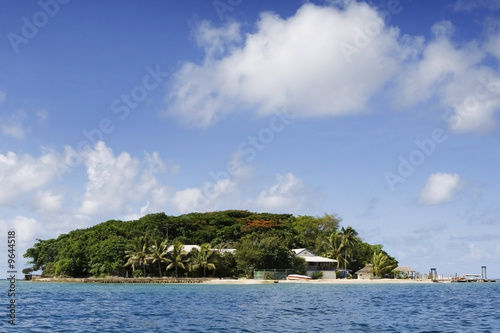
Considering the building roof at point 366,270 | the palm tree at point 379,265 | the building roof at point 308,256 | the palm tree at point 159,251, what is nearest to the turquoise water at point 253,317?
the palm tree at point 159,251

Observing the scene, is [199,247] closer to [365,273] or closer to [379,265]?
[365,273]

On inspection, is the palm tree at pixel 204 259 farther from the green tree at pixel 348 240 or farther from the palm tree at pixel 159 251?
the green tree at pixel 348 240

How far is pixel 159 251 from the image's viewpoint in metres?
69.9

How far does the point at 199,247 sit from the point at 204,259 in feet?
24.4

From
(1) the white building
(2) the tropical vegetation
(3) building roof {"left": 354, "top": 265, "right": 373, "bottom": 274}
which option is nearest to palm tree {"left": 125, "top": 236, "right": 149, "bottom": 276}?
(2) the tropical vegetation

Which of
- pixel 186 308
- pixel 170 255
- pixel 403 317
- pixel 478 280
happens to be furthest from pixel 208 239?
pixel 403 317

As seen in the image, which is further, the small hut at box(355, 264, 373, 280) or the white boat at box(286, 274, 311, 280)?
the small hut at box(355, 264, 373, 280)

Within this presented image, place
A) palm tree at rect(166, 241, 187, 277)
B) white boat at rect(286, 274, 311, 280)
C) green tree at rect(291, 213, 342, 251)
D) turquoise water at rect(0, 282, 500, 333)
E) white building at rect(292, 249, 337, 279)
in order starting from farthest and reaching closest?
green tree at rect(291, 213, 342, 251)
white building at rect(292, 249, 337, 279)
palm tree at rect(166, 241, 187, 277)
white boat at rect(286, 274, 311, 280)
turquoise water at rect(0, 282, 500, 333)

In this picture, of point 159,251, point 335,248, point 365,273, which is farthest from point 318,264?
point 159,251

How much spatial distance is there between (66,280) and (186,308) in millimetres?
49032

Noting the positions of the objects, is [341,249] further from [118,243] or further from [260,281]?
[118,243]

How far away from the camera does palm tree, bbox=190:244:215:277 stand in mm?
69312

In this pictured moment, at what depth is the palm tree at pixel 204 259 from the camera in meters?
69.3

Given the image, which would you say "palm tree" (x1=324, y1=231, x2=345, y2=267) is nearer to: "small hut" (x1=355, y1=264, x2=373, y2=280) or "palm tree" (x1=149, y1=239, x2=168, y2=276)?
"small hut" (x1=355, y1=264, x2=373, y2=280)
